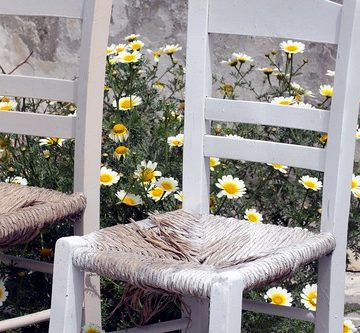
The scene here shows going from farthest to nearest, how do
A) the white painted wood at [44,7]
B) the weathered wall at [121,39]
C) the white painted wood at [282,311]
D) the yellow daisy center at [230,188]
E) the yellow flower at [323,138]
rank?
the weathered wall at [121,39] → the yellow flower at [323,138] → the yellow daisy center at [230,188] → the white painted wood at [44,7] → the white painted wood at [282,311]

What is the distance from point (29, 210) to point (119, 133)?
1.83 ft

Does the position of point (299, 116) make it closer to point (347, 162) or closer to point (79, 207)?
point (347, 162)

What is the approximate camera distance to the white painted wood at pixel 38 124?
231 centimetres

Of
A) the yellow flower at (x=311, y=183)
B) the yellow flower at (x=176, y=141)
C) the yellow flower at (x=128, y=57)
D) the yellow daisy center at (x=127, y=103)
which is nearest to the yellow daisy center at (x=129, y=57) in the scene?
the yellow flower at (x=128, y=57)

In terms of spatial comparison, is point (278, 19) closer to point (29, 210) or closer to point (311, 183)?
point (311, 183)

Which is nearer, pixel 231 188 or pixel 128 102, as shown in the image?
pixel 231 188

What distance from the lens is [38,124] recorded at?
A: 92.9 inches

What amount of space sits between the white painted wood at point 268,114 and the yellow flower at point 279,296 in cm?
47

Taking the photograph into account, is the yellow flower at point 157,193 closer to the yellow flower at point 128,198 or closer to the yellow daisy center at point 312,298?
the yellow flower at point 128,198

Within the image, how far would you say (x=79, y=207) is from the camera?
221cm

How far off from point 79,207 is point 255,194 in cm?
56

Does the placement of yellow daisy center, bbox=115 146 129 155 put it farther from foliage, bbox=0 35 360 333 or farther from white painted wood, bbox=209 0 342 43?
white painted wood, bbox=209 0 342 43

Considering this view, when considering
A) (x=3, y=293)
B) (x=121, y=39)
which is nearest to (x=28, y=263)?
(x=3, y=293)

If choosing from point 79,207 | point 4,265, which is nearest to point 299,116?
point 79,207
